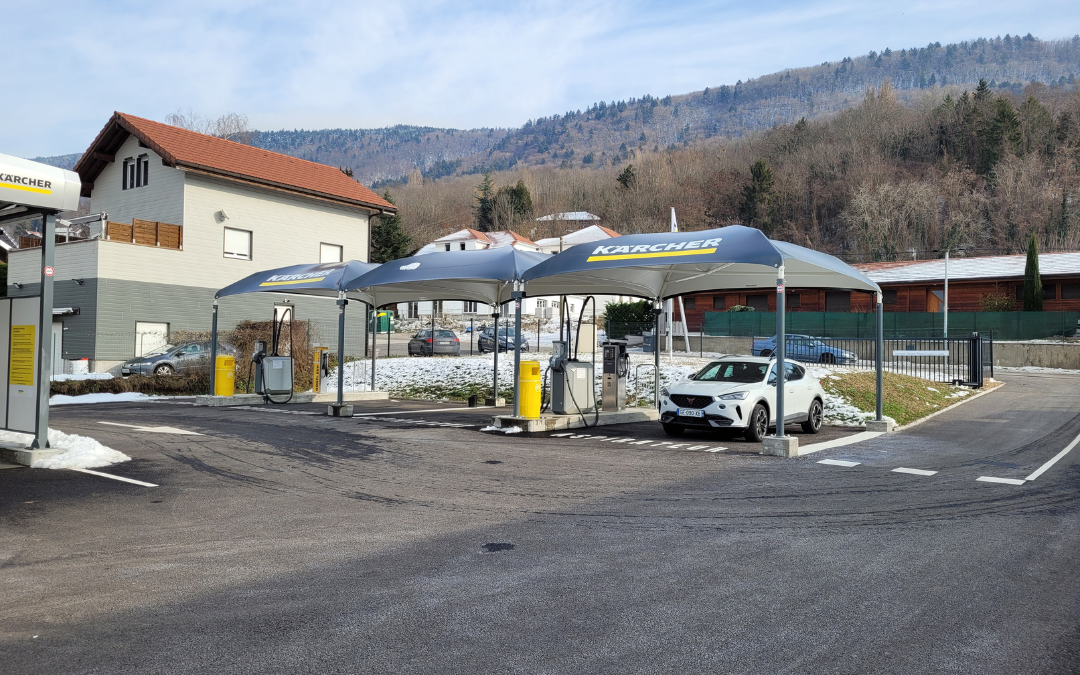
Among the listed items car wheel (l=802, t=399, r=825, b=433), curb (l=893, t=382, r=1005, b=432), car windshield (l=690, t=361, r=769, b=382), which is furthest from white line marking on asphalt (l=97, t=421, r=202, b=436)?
curb (l=893, t=382, r=1005, b=432)

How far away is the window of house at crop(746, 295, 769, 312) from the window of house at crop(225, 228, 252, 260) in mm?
33635

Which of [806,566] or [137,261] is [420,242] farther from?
[806,566]

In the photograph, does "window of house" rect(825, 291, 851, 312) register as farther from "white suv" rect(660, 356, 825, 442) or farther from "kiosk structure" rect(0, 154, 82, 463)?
"kiosk structure" rect(0, 154, 82, 463)

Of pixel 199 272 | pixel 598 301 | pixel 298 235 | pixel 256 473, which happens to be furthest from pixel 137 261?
pixel 598 301

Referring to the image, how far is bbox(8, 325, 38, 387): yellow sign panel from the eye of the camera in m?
10.4

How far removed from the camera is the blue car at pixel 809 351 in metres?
35.2

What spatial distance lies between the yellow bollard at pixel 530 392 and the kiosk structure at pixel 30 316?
769 centimetres

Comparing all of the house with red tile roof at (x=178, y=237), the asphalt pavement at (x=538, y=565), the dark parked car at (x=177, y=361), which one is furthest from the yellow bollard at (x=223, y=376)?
the asphalt pavement at (x=538, y=565)

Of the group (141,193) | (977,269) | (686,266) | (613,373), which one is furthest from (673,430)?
(977,269)

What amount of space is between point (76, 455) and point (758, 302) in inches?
1958

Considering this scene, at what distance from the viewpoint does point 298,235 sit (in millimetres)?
35312

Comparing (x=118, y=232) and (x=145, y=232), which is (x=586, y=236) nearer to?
(x=145, y=232)

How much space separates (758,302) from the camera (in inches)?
2179

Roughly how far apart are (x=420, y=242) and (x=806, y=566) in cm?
9735
